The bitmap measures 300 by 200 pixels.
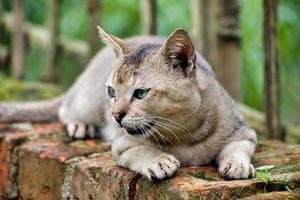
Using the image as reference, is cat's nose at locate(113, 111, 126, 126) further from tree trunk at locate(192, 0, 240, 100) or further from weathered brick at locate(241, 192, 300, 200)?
tree trunk at locate(192, 0, 240, 100)

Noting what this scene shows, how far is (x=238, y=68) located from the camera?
4.24 meters

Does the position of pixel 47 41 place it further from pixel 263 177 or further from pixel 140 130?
pixel 263 177

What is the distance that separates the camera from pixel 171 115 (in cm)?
281

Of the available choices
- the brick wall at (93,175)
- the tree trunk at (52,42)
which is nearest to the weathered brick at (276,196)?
the brick wall at (93,175)

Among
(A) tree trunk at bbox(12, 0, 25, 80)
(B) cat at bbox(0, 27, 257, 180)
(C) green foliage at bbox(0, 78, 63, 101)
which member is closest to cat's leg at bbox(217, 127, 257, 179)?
(B) cat at bbox(0, 27, 257, 180)

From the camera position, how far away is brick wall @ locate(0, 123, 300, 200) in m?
2.46

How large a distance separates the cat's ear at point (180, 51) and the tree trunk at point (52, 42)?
8.74 ft

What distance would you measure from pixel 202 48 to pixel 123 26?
6.02ft

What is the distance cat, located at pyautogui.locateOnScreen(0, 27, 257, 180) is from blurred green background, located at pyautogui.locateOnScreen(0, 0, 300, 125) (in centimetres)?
215

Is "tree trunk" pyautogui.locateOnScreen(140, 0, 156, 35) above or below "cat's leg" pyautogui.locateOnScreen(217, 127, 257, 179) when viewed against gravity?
above

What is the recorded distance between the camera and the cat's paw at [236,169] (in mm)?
2621

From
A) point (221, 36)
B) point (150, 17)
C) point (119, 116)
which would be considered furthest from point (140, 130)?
point (150, 17)

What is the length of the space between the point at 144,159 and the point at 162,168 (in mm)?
148

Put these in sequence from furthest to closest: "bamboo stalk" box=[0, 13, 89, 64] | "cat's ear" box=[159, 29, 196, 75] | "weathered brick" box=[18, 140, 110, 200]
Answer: "bamboo stalk" box=[0, 13, 89, 64] → "weathered brick" box=[18, 140, 110, 200] → "cat's ear" box=[159, 29, 196, 75]
